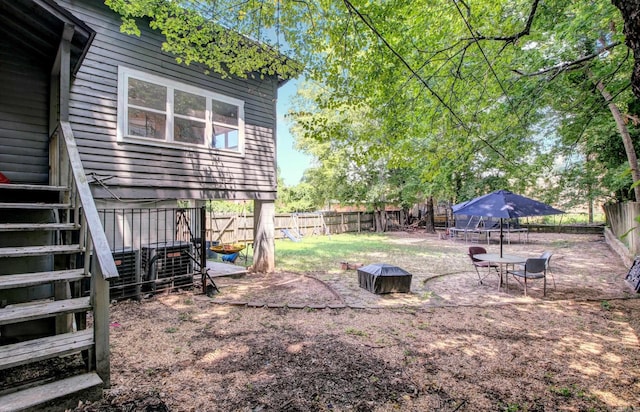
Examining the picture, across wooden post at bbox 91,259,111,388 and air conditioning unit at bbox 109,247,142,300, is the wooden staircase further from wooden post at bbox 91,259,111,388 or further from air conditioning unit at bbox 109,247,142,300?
air conditioning unit at bbox 109,247,142,300

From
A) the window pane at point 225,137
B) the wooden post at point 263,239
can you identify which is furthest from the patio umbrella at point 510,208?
the window pane at point 225,137

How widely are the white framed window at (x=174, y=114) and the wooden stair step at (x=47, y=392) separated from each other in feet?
16.1

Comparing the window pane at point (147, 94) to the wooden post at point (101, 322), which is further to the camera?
the window pane at point (147, 94)

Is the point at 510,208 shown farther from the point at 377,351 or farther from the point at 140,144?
the point at 140,144

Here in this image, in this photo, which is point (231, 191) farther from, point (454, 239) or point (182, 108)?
point (454, 239)

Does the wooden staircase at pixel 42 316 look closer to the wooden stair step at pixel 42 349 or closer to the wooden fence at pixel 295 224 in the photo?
the wooden stair step at pixel 42 349

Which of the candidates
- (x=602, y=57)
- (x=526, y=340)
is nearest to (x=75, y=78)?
(x=526, y=340)

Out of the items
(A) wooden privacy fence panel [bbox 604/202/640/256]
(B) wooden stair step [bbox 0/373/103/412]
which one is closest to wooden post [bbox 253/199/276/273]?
(B) wooden stair step [bbox 0/373/103/412]

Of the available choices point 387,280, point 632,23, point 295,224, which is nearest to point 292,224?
point 295,224

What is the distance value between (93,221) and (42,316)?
0.87 m

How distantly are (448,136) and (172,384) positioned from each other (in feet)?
20.3

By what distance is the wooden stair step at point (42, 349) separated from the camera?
90.2 inches

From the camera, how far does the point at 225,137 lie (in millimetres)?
8109

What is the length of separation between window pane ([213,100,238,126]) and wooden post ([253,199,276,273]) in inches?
88.3
